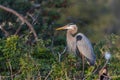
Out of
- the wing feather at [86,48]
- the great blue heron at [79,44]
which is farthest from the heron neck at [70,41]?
the wing feather at [86,48]

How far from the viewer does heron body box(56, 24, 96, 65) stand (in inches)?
415

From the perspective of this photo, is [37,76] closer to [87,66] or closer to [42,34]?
[87,66]

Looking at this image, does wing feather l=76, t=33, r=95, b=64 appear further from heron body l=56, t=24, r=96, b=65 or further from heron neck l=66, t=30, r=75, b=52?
heron neck l=66, t=30, r=75, b=52

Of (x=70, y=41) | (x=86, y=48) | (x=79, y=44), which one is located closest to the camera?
(x=86, y=48)

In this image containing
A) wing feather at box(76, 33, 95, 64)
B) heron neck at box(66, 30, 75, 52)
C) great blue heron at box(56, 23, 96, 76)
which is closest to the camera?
wing feather at box(76, 33, 95, 64)

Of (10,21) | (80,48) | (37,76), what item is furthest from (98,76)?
(10,21)

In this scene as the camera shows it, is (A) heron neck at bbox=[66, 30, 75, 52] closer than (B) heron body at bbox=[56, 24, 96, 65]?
No

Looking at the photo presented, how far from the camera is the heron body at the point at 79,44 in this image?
1054 cm

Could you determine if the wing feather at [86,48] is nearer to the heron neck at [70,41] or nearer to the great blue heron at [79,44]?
the great blue heron at [79,44]

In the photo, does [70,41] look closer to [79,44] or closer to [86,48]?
[79,44]

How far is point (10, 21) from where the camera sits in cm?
1214

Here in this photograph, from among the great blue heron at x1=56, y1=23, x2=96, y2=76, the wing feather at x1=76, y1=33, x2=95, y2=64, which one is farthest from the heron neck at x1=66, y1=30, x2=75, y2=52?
the wing feather at x1=76, y1=33, x2=95, y2=64

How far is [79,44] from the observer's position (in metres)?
11.1

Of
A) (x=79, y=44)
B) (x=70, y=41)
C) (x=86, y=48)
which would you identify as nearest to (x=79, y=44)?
(x=79, y=44)
